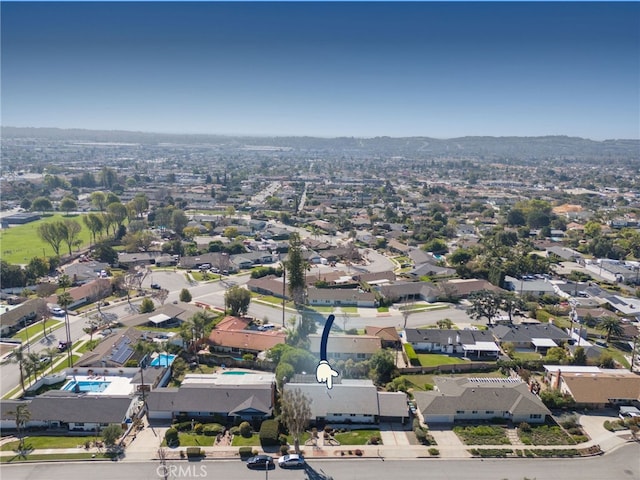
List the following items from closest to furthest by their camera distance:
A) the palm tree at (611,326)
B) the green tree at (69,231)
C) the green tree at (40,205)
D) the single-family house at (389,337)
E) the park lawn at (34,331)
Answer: the single-family house at (389,337)
the palm tree at (611,326)
the park lawn at (34,331)
the green tree at (69,231)
the green tree at (40,205)

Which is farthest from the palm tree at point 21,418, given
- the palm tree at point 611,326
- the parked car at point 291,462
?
the palm tree at point 611,326

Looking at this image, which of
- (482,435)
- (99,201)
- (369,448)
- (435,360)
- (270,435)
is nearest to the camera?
(270,435)

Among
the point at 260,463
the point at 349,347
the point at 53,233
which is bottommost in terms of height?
the point at 260,463

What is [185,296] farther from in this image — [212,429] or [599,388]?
[599,388]

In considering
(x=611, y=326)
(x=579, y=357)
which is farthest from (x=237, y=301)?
(x=611, y=326)

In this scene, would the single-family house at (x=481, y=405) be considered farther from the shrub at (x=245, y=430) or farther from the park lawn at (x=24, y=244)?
the park lawn at (x=24, y=244)

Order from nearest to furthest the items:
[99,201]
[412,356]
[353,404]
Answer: [353,404] → [412,356] → [99,201]

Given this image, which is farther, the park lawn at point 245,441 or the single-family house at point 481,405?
the single-family house at point 481,405

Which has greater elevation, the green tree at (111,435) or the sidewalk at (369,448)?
the green tree at (111,435)
